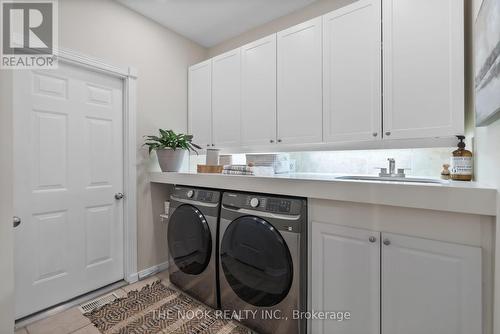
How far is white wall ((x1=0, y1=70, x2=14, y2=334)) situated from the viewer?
38.2 inches

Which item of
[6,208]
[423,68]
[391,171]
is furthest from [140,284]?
[423,68]

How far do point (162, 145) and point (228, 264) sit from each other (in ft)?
4.33

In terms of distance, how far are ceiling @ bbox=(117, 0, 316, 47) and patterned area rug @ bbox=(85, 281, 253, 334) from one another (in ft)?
8.72

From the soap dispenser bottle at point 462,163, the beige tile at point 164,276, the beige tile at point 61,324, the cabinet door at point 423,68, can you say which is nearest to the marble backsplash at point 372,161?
the soap dispenser bottle at point 462,163

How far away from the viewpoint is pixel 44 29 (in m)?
1.72

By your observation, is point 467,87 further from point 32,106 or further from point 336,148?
point 32,106

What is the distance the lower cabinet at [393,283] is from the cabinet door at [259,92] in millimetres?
1072

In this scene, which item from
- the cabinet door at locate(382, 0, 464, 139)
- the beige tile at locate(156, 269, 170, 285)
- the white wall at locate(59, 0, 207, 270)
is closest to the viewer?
the cabinet door at locate(382, 0, 464, 139)

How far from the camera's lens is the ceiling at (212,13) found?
216cm

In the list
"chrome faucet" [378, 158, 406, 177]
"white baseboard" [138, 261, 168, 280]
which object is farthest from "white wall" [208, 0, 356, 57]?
"white baseboard" [138, 261, 168, 280]

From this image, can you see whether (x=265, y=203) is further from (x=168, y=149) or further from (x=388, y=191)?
(x=168, y=149)

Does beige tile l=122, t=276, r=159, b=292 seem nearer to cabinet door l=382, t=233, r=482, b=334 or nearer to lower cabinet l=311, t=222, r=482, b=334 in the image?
lower cabinet l=311, t=222, r=482, b=334

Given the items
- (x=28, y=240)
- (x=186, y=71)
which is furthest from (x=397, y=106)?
(x=28, y=240)

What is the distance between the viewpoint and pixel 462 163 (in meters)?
1.39
